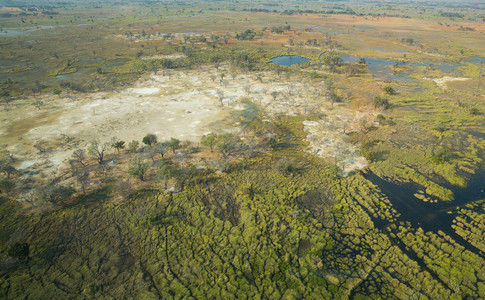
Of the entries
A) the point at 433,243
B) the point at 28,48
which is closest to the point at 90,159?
the point at 433,243

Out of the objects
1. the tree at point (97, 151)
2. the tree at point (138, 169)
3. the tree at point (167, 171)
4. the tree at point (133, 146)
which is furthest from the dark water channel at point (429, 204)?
the tree at point (97, 151)

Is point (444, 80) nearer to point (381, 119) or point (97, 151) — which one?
point (381, 119)

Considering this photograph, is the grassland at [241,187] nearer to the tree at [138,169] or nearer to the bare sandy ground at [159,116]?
the tree at [138,169]

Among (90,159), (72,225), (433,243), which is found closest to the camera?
(433,243)

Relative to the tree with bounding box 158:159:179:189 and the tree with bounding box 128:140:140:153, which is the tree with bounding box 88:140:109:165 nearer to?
the tree with bounding box 128:140:140:153

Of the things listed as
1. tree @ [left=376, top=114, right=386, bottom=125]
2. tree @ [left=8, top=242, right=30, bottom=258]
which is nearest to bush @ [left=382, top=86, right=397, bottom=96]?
tree @ [left=376, top=114, right=386, bottom=125]

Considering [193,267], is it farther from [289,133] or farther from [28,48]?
[28,48]

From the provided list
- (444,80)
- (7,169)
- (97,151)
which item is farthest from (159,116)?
(444,80)
